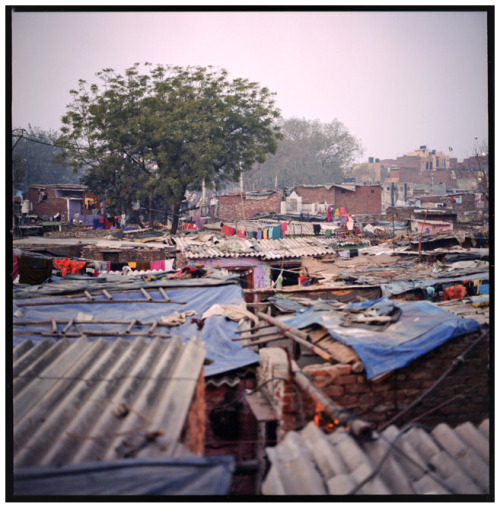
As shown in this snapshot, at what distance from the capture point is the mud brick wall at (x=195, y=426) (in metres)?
2.88

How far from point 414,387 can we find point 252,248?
11263mm

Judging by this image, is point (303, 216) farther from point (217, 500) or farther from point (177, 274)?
point (217, 500)

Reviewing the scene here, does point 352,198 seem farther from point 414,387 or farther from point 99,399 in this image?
point 99,399

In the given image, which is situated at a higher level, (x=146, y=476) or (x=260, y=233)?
(x=260, y=233)

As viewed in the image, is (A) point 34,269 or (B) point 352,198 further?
(B) point 352,198

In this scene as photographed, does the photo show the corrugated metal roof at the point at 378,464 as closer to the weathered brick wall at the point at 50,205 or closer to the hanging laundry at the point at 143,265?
the hanging laundry at the point at 143,265

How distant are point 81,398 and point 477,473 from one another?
3.00 metres

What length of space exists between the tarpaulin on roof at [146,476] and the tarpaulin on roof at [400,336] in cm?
200

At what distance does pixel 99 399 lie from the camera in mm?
3088

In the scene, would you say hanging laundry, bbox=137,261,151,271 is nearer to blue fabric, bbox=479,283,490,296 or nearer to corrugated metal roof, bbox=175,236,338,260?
corrugated metal roof, bbox=175,236,338,260

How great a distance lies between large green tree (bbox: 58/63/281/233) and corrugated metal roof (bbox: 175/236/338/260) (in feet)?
10.8

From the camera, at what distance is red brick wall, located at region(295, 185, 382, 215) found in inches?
1129

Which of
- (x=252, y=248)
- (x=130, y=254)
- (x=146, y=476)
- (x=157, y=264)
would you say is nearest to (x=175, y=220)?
(x=252, y=248)

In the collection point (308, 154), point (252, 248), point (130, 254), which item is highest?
point (308, 154)
